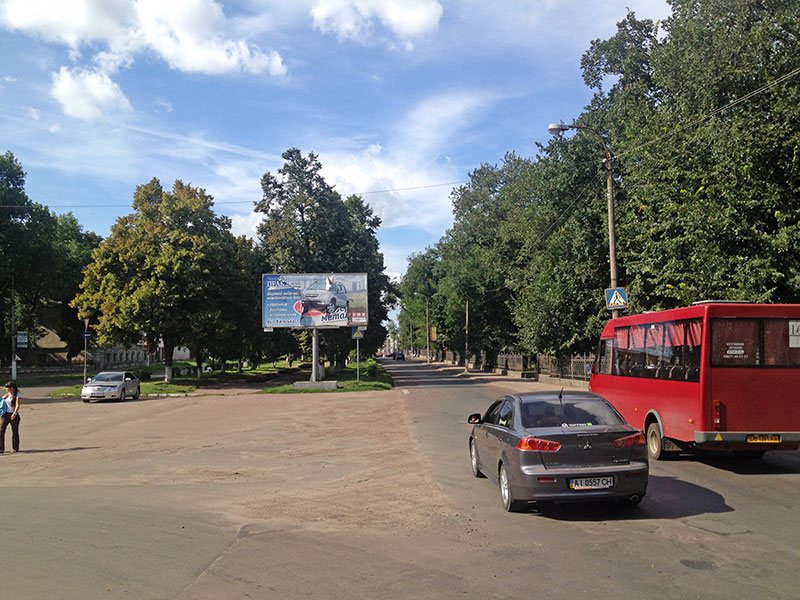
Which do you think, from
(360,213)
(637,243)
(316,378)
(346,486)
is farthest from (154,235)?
(346,486)

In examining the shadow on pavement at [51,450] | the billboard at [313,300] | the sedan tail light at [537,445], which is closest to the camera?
the sedan tail light at [537,445]

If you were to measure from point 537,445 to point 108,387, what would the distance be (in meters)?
29.9

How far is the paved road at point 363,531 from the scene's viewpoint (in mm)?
5719

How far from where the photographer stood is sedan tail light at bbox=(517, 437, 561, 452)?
7.88m

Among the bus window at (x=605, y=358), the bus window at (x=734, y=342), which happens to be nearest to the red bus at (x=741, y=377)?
the bus window at (x=734, y=342)

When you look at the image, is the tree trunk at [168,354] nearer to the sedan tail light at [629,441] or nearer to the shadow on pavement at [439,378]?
the shadow on pavement at [439,378]

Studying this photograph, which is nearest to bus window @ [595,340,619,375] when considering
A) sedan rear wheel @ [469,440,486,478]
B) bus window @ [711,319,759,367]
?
bus window @ [711,319,759,367]

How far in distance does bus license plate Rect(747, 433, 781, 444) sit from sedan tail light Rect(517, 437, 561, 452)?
4.88m

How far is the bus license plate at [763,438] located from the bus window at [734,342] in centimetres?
113

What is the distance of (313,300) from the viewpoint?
1503 inches

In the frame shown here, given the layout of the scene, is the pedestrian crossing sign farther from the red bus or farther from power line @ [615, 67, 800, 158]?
the red bus

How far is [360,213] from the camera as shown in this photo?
64.8 metres

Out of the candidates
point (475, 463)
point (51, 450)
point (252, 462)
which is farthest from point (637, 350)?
point (51, 450)

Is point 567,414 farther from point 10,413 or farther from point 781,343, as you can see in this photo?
point 10,413
